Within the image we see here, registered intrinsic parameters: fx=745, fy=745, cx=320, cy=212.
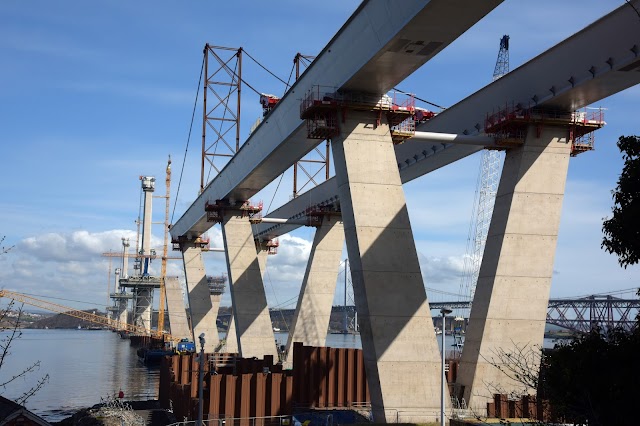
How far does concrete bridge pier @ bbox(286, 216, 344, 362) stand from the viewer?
6062 centimetres

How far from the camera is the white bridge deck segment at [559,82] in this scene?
85.4 feet

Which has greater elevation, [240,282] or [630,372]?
[240,282]

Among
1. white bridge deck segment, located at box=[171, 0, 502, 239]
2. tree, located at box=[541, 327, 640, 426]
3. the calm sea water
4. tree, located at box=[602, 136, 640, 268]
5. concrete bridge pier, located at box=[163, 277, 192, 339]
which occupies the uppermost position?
white bridge deck segment, located at box=[171, 0, 502, 239]

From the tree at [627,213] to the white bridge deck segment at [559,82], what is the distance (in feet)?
34.6

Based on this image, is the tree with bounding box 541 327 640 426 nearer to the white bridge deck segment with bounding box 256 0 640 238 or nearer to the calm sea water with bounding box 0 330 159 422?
the white bridge deck segment with bounding box 256 0 640 238

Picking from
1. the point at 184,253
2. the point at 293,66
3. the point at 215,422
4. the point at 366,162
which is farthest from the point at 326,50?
the point at 184,253

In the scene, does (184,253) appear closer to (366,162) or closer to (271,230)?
(271,230)

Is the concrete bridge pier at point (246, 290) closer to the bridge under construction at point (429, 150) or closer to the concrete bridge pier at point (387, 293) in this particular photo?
the bridge under construction at point (429, 150)

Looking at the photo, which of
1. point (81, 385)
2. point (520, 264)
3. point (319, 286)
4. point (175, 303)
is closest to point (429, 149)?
point (520, 264)

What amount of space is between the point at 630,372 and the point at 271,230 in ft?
205

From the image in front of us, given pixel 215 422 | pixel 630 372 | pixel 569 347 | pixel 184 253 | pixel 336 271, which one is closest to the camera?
pixel 630 372

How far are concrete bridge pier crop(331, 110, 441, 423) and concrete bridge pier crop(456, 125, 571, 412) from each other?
4.33 m

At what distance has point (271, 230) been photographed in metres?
75.6

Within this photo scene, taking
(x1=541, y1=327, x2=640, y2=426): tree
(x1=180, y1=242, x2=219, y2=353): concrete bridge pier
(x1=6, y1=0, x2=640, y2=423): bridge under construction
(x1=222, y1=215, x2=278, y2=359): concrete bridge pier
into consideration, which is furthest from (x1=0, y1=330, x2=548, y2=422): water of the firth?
(x1=541, y1=327, x2=640, y2=426): tree
